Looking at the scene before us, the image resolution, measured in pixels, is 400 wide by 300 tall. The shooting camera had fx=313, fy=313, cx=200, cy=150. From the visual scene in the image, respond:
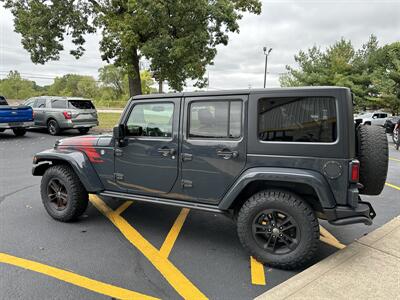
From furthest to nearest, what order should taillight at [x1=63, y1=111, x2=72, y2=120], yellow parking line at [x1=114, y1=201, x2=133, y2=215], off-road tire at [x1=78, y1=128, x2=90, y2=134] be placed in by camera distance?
1. off-road tire at [x1=78, y1=128, x2=90, y2=134]
2. taillight at [x1=63, y1=111, x2=72, y2=120]
3. yellow parking line at [x1=114, y1=201, x2=133, y2=215]

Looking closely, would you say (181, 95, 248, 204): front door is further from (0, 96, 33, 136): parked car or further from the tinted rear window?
the tinted rear window

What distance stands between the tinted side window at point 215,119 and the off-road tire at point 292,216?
0.73 metres

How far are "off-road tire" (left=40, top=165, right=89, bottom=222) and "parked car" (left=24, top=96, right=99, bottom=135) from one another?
9.64 metres

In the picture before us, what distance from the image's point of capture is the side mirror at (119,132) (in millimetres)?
3755

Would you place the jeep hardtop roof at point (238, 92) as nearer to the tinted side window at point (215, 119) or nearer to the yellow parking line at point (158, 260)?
the tinted side window at point (215, 119)

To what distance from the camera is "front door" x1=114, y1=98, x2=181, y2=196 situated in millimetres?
3637

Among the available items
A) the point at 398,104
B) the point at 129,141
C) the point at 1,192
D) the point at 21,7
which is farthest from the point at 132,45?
the point at 398,104

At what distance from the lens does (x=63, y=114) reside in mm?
13258

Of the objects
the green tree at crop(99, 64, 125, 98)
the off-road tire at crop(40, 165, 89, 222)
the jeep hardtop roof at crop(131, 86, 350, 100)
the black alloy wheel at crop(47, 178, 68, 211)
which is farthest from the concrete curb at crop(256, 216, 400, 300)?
the green tree at crop(99, 64, 125, 98)

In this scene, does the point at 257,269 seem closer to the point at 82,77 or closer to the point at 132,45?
the point at 132,45

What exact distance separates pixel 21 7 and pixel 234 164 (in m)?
17.0

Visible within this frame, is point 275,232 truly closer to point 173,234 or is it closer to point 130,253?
point 173,234

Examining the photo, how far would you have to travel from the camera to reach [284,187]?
3.19 meters

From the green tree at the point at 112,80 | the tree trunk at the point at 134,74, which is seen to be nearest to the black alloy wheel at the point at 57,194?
the tree trunk at the point at 134,74
